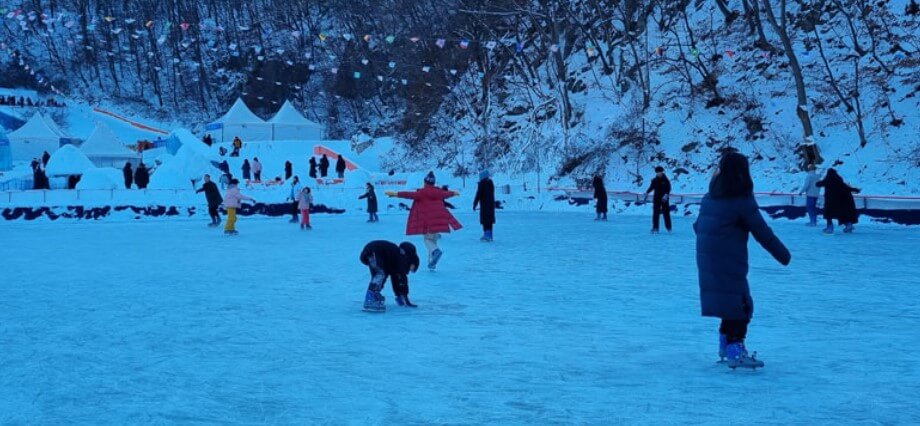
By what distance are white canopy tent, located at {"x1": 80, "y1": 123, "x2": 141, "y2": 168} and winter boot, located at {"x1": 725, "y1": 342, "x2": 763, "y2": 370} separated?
42.6 meters

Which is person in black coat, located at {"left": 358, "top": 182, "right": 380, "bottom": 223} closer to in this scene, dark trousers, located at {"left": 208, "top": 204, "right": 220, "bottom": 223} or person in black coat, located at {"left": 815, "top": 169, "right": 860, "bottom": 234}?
dark trousers, located at {"left": 208, "top": 204, "right": 220, "bottom": 223}

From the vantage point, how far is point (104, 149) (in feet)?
143

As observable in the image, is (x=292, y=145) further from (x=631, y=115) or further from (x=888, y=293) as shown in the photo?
(x=888, y=293)

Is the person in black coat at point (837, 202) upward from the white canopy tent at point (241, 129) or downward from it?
downward

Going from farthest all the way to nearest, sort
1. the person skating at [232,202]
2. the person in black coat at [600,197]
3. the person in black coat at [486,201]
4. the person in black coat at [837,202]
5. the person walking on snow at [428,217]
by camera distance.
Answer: the person in black coat at [600,197], the person skating at [232,202], the person in black coat at [837,202], the person in black coat at [486,201], the person walking on snow at [428,217]

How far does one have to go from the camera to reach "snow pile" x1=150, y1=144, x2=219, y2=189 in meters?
30.3

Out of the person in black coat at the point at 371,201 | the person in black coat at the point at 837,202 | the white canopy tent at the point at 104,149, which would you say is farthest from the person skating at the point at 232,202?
the white canopy tent at the point at 104,149

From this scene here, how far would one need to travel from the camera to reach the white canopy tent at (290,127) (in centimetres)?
4981

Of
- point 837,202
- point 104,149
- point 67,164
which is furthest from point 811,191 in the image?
point 104,149

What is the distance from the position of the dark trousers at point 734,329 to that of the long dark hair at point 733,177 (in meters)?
0.77

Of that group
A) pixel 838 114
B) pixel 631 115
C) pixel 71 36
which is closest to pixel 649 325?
pixel 838 114

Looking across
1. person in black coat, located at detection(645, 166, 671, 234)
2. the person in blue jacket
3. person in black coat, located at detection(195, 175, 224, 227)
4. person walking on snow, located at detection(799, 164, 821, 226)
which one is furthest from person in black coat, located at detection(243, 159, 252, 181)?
the person in blue jacket

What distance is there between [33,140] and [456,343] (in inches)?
1918

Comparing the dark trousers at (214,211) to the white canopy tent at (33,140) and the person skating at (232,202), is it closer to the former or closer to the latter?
the person skating at (232,202)
